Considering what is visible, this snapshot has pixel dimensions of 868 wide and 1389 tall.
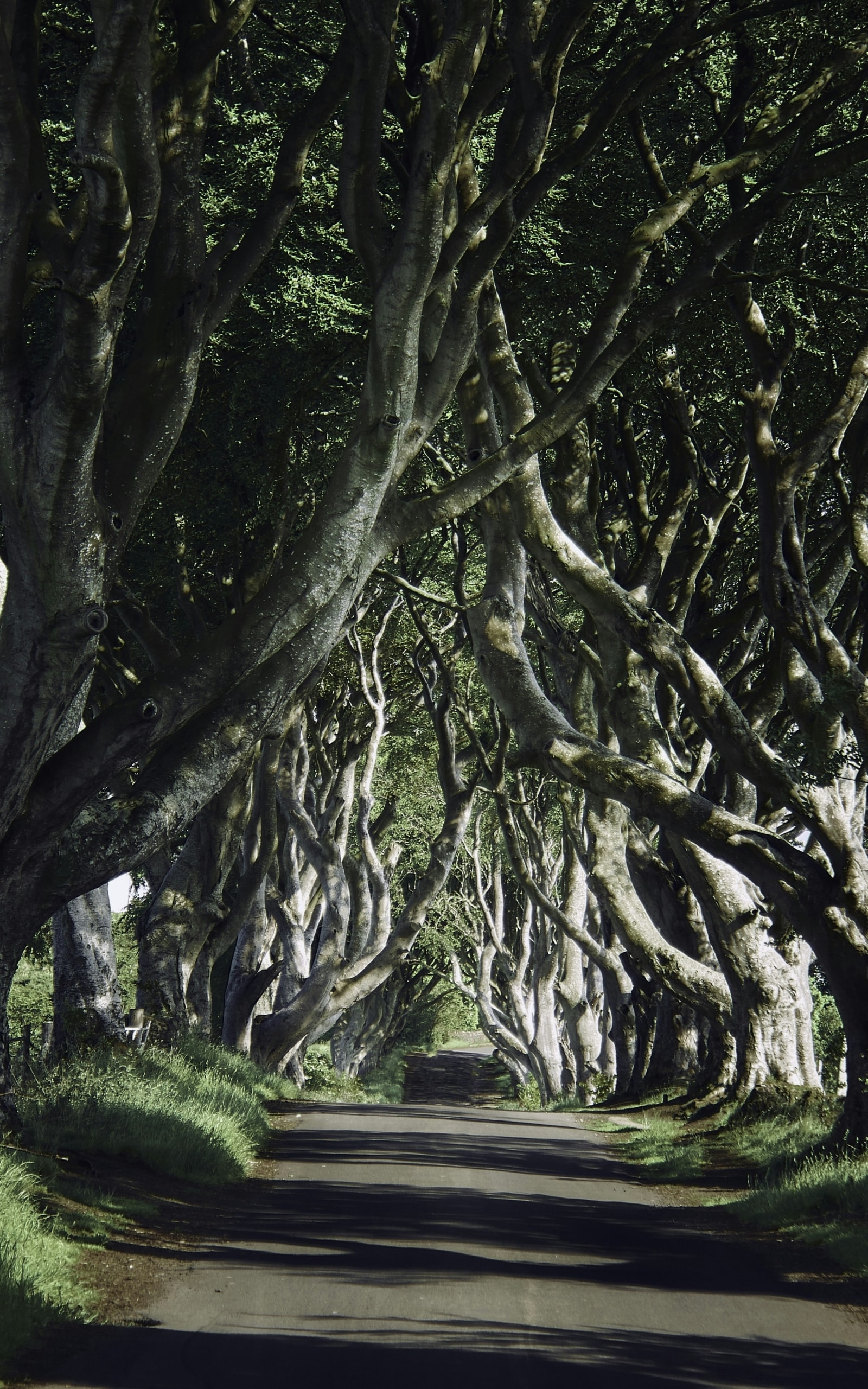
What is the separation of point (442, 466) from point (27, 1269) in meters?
10.6

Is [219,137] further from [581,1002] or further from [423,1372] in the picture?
[581,1002]

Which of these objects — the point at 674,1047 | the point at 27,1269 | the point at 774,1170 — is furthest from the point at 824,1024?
the point at 27,1269

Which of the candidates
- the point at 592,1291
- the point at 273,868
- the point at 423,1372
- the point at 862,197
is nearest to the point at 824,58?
the point at 862,197

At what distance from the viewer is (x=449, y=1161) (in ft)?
46.3

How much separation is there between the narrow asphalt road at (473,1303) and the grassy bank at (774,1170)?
50cm

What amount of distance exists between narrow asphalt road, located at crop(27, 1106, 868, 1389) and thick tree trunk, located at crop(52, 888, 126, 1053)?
3130mm

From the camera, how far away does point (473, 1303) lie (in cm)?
707

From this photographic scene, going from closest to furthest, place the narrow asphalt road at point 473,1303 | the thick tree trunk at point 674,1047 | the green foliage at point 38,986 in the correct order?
the narrow asphalt road at point 473,1303
the thick tree trunk at point 674,1047
the green foliage at point 38,986

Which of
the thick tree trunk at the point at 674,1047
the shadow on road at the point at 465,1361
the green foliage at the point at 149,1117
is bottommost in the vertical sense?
the shadow on road at the point at 465,1361

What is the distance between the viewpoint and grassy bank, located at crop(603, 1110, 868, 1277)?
9109 mm

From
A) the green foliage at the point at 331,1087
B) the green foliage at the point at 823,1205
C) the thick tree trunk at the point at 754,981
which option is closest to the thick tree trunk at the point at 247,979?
the green foliage at the point at 331,1087

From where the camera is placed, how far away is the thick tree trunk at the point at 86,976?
1383cm

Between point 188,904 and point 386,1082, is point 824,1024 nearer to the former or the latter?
point 386,1082

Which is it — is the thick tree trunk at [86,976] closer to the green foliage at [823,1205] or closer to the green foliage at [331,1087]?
the green foliage at [823,1205]
